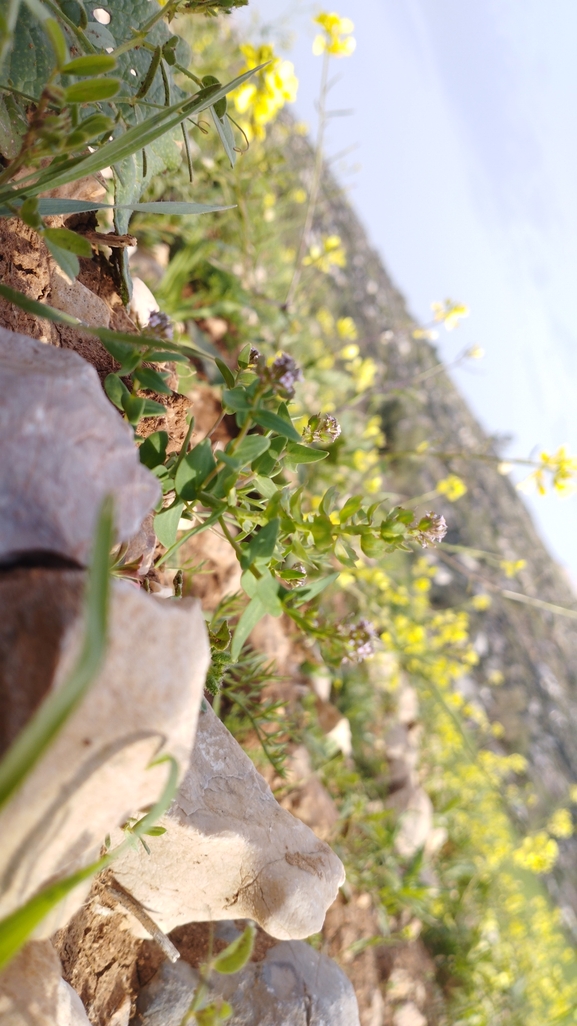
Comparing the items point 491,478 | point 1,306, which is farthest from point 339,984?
point 491,478

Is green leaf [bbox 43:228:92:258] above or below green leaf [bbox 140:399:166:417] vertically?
above

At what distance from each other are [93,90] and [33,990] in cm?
106

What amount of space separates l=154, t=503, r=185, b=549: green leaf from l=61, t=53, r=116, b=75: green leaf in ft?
1.77

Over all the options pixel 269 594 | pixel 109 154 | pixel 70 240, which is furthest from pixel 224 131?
pixel 269 594

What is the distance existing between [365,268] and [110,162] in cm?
1176

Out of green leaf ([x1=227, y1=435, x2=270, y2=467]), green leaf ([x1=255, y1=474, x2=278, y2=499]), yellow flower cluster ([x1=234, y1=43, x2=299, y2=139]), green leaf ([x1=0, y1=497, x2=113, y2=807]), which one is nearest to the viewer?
green leaf ([x1=0, y1=497, x2=113, y2=807])

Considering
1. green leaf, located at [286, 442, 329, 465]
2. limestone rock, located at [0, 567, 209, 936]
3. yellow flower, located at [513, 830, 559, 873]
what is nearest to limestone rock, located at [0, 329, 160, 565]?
limestone rock, located at [0, 567, 209, 936]

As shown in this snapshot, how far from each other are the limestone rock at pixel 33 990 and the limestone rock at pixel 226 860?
254 mm

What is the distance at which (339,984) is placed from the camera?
1.30 m

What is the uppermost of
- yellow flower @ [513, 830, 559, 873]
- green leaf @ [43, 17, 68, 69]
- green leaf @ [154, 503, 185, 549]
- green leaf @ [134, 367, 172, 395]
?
green leaf @ [43, 17, 68, 69]

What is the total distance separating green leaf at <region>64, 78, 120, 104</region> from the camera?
0.71 metres

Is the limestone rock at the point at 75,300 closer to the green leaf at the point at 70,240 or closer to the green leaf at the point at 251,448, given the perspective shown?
the green leaf at the point at 70,240

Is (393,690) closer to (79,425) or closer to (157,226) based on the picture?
(157,226)

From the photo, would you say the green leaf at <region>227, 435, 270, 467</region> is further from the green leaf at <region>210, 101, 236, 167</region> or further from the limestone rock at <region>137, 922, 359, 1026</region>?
the limestone rock at <region>137, 922, 359, 1026</region>
